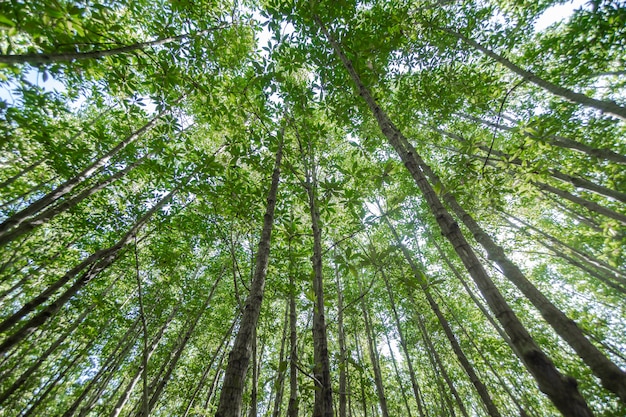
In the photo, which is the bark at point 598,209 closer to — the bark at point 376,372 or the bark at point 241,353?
the bark at point 376,372

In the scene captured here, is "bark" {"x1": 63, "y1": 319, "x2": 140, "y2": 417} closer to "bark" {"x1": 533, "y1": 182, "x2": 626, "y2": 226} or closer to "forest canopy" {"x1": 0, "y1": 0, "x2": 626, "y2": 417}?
"forest canopy" {"x1": 0, "y1": 0, "x2": 626, "y2": 417}

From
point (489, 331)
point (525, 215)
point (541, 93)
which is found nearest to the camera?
point (541, 93)

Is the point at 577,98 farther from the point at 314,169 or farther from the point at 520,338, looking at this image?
the point at 520,338

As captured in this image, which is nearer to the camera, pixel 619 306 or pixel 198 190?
pixel 198 190

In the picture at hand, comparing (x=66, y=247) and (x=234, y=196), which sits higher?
(x=66, y=247)

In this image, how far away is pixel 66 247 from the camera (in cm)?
921

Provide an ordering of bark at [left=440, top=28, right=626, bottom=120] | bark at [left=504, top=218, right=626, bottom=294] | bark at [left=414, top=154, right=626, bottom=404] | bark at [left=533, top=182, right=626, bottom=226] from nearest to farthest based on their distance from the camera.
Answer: bark at [left=414, top=154, right=626, bottom=404] → bark at [left=440, top=28, right=626, bottom=120] → bark at [left=533, top=182, right=626, bottom=226] → bark at [left=504, top=218, right=626, bottom=294]

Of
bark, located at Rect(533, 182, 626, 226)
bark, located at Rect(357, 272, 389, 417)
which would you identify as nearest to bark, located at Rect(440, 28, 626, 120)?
bark, located at Rect(533, 182, 626, 226)

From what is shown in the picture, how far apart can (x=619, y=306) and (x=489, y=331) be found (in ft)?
19.6

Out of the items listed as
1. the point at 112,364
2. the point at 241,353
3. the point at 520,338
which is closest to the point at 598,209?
the point at 520,338

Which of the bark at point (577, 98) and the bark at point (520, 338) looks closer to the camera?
the bark at point (520, 338)

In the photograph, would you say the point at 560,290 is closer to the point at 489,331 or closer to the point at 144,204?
the point at 489,331

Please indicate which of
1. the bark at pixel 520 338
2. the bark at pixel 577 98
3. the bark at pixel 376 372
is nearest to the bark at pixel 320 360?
the bark at pixel 520 338

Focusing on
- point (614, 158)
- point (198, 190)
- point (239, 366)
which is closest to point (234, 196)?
point (198, 190)
